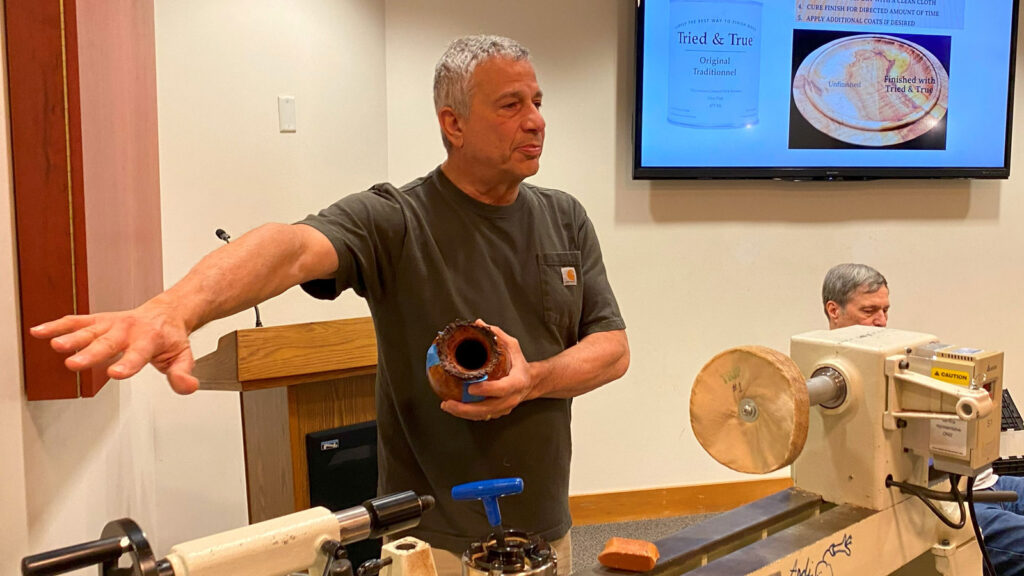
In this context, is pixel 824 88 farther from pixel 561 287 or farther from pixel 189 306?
pixel 189 306

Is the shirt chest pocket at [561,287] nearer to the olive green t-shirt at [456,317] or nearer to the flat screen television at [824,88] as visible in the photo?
the olive green t-shirt at [456,317]

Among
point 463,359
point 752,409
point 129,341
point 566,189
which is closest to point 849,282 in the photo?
point 566,189

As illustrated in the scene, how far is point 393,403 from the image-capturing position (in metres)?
1.58

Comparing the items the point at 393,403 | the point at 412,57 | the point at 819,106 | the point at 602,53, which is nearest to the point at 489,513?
the point at 393,403

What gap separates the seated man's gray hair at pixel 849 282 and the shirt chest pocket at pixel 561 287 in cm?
167

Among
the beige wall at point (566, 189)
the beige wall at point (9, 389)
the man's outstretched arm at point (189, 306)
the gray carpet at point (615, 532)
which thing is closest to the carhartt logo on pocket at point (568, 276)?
the man's outstretched arm at point (189, 306)

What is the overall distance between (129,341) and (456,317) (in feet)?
2.29

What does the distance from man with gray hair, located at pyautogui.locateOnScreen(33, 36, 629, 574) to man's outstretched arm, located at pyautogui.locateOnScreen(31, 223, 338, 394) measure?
12 centimetres

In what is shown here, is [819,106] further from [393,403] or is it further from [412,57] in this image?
[393,403]

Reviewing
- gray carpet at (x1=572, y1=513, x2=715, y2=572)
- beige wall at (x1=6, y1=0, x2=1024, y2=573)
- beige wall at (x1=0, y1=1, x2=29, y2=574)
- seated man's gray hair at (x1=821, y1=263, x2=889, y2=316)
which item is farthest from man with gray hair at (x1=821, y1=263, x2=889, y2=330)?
beige wall at (x1=0, y1=1, x2=29, y2=574)

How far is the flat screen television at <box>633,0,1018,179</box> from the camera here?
3684mm

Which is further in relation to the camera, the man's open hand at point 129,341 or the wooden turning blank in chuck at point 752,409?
the wooden turning blank in chuck at point 752,409

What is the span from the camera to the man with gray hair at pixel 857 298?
2.96m

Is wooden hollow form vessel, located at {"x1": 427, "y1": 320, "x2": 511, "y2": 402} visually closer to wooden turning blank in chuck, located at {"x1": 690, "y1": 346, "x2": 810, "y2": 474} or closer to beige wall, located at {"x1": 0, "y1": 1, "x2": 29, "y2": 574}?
wooden turning blank in chuck, located at {"x1": 690, "y1": 346, "x2": 810, "y2": 474}
